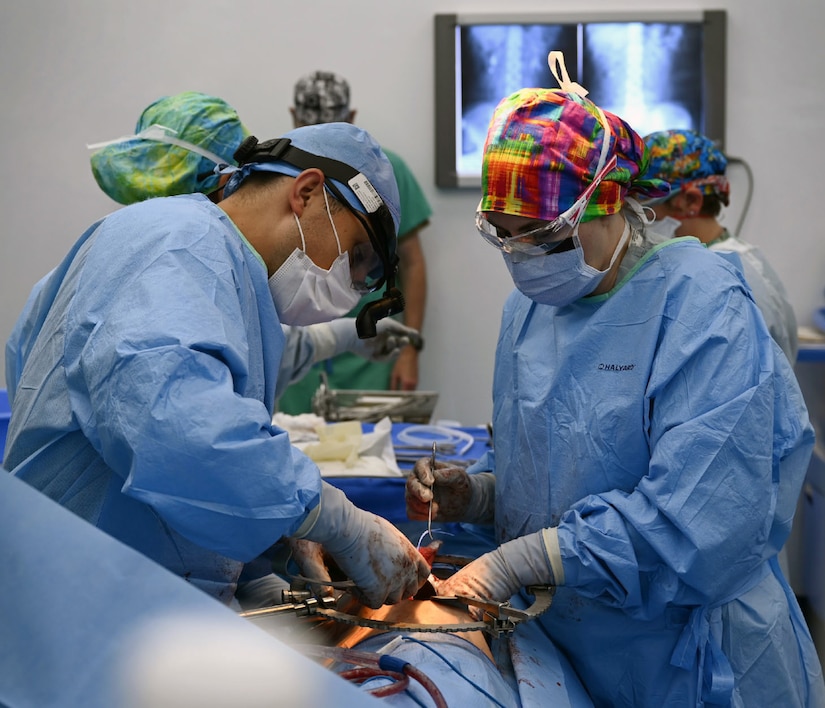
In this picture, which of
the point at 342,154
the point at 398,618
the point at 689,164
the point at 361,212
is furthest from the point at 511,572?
the point at 689,164

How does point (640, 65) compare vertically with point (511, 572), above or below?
above

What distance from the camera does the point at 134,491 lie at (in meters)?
1.16

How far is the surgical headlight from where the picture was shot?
1.62 m

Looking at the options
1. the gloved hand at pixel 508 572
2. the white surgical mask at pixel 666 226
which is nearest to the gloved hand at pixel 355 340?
the white surgical mask at pixel 666 226

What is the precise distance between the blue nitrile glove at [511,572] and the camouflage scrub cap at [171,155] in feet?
4.48

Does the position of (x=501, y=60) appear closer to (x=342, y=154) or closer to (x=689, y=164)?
(x=689, y=164)

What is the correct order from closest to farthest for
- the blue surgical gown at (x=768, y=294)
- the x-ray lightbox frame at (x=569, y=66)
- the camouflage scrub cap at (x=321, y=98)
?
the blue surgical gown at (x=768, y=294) → the camouflage scrub cap at (x=321, y=98) → the x-ray lightbox frame at (x=569, y=66)

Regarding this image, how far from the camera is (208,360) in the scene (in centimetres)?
121

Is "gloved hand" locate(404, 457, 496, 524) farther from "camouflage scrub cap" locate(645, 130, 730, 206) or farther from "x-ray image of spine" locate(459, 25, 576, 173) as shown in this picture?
Result: "x-ray image of spine" locate(459, 25, 576, 173)

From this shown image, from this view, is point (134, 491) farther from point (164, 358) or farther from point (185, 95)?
point (185, 95)

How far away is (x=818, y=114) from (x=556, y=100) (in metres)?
2.90

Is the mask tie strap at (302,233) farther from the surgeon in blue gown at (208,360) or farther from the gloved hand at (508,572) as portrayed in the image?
the gloved hand at (508,572)

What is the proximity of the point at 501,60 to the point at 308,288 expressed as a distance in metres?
2.75

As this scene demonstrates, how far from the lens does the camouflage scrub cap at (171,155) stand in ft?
8.12
